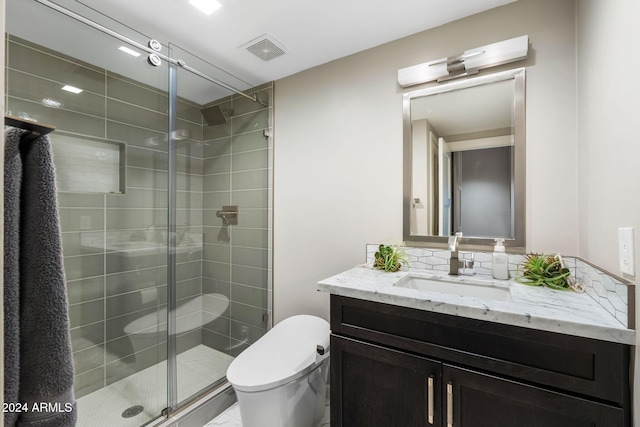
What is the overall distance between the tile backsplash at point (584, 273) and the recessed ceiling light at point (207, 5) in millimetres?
1511

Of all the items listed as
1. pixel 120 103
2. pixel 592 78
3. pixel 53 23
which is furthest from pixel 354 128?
pixel 53 23

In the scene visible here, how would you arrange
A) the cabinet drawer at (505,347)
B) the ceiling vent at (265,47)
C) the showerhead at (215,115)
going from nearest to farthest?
the cabinet drawer at (505,347)
the ceiling vent at (265,47)
the showerhead at (215,115)

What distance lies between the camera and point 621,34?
854mm

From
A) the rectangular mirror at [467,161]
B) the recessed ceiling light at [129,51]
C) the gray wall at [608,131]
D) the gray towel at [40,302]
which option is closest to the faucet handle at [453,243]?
the rectangular mirror at [467,161]

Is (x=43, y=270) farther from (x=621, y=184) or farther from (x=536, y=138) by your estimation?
(x=536, y=138)

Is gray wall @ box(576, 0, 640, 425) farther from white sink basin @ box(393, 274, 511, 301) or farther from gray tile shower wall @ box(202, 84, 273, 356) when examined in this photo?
gray tile shower wall @ box(202, 84, 273, 356)

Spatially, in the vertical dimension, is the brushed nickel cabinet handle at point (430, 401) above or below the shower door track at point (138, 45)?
below

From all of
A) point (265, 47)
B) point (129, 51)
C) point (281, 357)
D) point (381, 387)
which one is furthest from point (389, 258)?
point (129, 51)

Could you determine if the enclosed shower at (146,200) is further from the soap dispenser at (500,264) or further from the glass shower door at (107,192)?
the soap dispenser at (500,264)

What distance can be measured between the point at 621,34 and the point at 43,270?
5.31ft

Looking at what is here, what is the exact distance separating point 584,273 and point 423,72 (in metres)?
1.21

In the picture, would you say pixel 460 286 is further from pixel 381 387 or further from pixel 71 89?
pixel 71 89

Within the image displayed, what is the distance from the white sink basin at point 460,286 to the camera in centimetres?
123

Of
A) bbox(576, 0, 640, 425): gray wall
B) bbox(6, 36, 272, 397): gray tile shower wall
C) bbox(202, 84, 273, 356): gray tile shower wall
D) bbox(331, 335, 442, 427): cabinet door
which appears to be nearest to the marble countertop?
bbox(576, 0, 640, 425): gray wall
